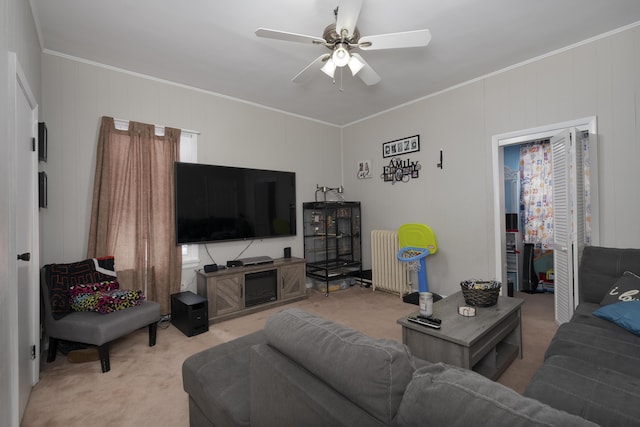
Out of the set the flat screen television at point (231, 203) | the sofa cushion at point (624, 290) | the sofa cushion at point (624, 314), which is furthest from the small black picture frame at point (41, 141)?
the sofa cushion at point (624, 290)

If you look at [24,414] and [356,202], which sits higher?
[356,202]

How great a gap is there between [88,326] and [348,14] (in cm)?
289

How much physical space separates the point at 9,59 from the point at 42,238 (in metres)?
1.79

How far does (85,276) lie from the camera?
262cm

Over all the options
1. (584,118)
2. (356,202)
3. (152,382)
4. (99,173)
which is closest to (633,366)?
(584,118)

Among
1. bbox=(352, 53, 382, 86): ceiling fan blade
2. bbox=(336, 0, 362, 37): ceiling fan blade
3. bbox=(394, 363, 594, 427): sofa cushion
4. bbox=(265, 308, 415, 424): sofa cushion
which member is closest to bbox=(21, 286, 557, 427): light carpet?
bbox=(265, 308, 415, 424): sofa cushion

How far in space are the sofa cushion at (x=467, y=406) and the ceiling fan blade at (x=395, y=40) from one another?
206 cm

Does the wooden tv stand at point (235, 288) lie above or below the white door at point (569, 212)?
below

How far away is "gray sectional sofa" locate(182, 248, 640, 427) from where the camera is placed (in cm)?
65

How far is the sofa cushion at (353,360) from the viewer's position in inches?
30.3

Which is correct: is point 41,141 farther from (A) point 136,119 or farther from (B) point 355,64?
(B) point 355,64

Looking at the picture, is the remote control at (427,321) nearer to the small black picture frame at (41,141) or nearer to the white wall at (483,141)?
the white wall at (483,141)

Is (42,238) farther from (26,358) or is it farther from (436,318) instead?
(436,318)

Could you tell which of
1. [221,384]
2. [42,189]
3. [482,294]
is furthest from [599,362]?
[42,189]
